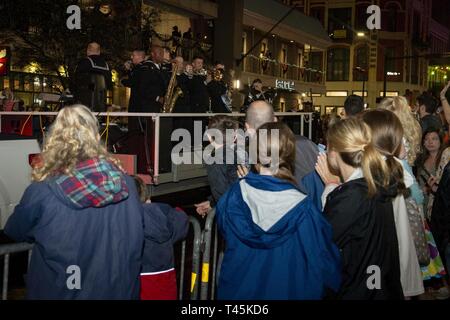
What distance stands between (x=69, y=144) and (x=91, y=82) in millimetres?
6051

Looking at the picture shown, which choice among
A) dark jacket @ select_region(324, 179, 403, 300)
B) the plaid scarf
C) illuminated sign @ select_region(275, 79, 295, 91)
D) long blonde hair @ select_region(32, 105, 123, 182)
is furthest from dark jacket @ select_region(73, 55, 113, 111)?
illuminated sign @ select_region(275, 79, 295, 91)

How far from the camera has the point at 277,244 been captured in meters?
3.11

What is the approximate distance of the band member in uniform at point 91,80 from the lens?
8812 mm

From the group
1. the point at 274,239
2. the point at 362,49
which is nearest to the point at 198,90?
the point at 274,239

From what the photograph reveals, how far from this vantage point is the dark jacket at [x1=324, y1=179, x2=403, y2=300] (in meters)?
3.23

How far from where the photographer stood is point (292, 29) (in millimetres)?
33000

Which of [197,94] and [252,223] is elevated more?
[197,94]

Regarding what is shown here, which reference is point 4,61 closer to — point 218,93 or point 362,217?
point 218,93

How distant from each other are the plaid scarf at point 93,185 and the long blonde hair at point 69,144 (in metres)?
0.05

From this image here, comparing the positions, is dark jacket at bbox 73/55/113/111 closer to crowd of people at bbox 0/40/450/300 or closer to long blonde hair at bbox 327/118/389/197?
crowd of people at bbox 0/40/450/300

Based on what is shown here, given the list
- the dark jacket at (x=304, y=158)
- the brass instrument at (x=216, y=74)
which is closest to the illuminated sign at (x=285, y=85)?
the brass instrument at (x=216, y=74)

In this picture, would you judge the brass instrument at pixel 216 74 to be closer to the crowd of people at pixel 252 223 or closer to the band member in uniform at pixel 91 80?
Answer: the band member in uniform at pixel 91 80
